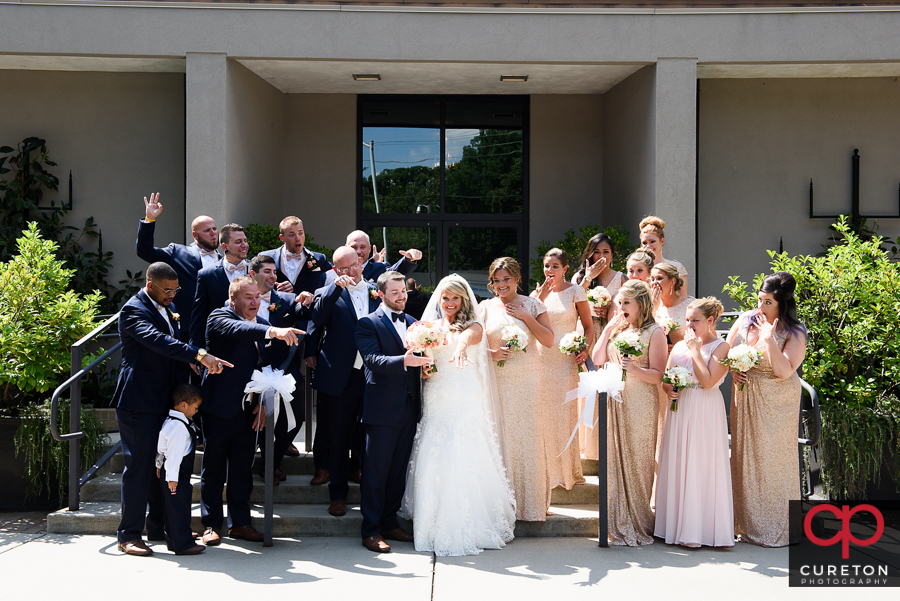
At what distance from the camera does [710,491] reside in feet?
17.9

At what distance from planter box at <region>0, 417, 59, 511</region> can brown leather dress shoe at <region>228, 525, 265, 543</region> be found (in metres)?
2.28

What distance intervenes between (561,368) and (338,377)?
1.90m

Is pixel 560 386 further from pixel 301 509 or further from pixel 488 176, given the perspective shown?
pixel 488 176

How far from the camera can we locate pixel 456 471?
5355 millimetres

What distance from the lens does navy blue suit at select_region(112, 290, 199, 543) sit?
525 cm

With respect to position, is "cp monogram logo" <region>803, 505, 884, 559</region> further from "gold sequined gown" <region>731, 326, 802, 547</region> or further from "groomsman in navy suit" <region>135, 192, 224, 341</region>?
"groomsman in navy suit" <region>135, 192, 224, 341</region>

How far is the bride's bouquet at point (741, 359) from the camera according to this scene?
211 inches

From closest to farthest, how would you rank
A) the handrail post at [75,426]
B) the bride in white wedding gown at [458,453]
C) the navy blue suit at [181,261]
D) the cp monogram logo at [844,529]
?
the bride in white wedding gown at [458,453], the cp monogram logo at [844,529], the handrail post at [75,426], the navy blue suit at [181,261]

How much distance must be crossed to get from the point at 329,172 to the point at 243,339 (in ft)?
19.5

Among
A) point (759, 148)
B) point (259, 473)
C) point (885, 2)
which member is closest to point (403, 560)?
point (259, 473)

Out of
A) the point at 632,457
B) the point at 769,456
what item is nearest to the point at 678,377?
the point at 632,457

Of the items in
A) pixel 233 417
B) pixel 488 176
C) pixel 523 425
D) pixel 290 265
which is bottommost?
pixel 523 425

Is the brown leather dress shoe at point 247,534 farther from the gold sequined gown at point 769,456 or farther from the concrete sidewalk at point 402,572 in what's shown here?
the gold sequined gown at point 769,456

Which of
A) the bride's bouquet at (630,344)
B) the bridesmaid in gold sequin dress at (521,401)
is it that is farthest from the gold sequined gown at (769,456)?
the bridesmaid in gold sequin dress at (521,401)
